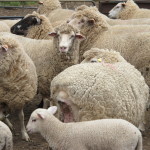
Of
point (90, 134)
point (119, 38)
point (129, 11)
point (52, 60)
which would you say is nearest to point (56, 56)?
point (52, 60)

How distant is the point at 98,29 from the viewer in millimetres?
6879

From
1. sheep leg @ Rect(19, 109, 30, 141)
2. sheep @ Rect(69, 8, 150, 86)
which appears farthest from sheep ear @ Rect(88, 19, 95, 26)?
sheep leg @ Rect(19, 109, 30, 141)

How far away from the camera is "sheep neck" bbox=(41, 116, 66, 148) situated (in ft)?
14.0

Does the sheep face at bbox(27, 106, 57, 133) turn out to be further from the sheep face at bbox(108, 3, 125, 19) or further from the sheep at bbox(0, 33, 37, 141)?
the sheep face at bbox(108, 3, 125, 19)

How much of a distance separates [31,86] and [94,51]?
35.3 inches

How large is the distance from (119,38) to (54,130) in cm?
243

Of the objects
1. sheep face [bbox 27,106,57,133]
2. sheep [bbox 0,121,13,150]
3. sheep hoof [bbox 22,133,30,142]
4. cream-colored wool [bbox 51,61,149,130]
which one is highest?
cream-colored wool [bbox 51,61,149,130]

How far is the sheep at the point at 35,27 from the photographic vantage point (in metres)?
7.36

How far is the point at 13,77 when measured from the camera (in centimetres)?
527

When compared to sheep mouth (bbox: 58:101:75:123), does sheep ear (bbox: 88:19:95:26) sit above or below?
above

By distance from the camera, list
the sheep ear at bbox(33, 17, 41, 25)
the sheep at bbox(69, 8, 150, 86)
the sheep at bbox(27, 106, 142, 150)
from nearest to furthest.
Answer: the sheep at bbox(27, 106, 142, 150), the sheep at bbox(69, 8, 150, 86), the sheep ear at bbox(33, 17, 41, 25)

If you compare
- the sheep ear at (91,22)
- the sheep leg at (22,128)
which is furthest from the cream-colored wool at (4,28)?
the sheep leg at (22,128)

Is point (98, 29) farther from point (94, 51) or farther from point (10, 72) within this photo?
point (10, 72)

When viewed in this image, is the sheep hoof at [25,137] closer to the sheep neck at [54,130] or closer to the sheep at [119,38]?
the sheep neck at [54,130]
